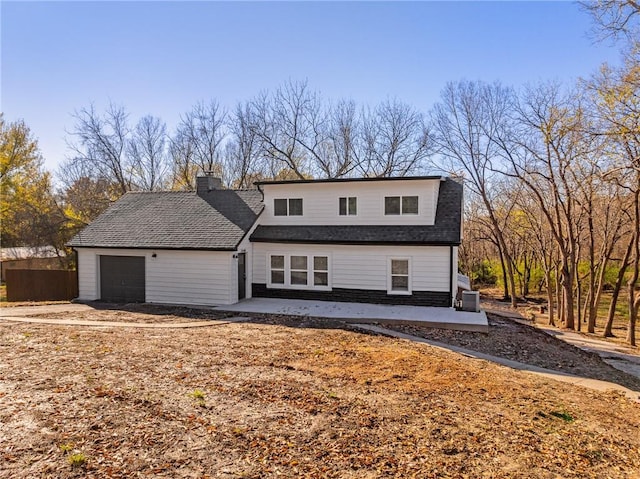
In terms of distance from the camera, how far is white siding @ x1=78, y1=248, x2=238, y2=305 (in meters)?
15.3

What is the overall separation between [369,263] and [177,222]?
803cm

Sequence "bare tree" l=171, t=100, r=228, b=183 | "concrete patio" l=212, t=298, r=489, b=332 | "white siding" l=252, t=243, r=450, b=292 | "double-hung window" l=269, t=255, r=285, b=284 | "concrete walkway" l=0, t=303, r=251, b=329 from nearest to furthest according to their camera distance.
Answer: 1. "concrete walkway" l=0, t=303, r=251, b=329
2. "concrete patio" l=212, t=298, r=489, b=332
3. "white siding" l=252, t=243, r=450, b=292
4. "double-hung window" l=269, t=255, r=285, b=284
5. "bare tree" l=171, t=100, r=228, b=183

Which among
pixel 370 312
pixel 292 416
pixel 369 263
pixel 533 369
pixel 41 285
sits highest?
pixel 369 263

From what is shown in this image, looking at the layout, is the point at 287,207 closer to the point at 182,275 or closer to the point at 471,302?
the point at 182,275

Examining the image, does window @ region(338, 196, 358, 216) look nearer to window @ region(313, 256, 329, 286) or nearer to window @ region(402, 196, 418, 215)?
window @ region(402, 196, 418, 215)

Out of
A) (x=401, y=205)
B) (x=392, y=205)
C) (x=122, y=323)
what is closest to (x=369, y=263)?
(x=392, y=205)

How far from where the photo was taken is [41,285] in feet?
61.1

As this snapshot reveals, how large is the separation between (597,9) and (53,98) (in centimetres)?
1993

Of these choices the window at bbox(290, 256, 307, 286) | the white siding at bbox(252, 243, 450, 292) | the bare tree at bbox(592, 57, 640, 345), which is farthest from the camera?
the window at bbox(290, 256, 307, 286)

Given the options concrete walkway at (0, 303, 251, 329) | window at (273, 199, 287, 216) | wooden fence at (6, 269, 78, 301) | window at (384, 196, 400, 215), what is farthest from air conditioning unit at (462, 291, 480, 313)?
wooden fence at (6, 269, 78, 301)

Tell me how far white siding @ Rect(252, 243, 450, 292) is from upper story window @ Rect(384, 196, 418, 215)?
1564 millimetres

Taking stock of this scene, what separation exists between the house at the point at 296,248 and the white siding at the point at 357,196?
4cm

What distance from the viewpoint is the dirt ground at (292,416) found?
4.60 metres

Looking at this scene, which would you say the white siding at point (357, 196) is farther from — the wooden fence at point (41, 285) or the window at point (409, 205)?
the wooden fence at point (41, 285)
